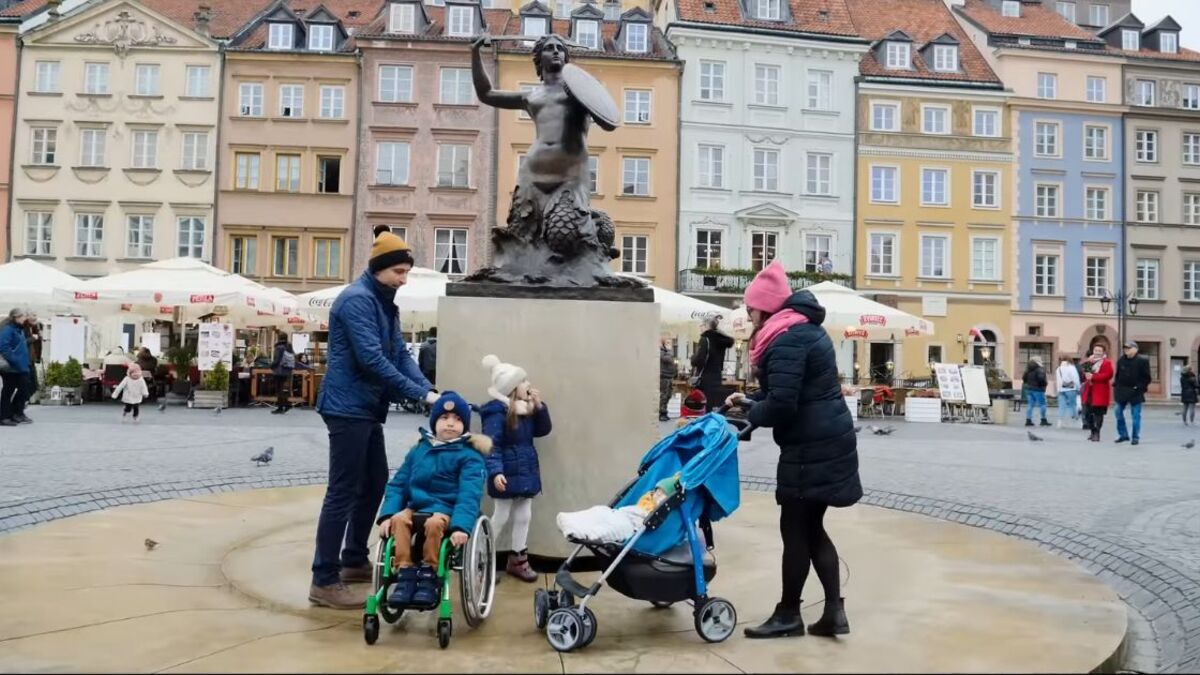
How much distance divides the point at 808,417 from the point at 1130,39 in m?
47.3

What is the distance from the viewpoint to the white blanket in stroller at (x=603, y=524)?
4.24 m

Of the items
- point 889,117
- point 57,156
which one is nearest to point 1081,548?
point 889,117

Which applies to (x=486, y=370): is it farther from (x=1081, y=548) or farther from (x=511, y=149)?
(x=511, y=149)

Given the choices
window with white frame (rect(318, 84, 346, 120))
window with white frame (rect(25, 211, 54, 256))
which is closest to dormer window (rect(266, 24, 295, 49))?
window with white frame (rect(318, 84, 346, 120))

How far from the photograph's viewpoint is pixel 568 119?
6172 millimetres

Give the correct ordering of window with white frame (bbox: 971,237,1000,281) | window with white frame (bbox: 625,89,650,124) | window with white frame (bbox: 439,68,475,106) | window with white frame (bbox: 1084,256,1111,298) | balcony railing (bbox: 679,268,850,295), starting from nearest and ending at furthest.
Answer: balcony railing (bbox: 679,268,850,295)
window with white frame (bbox: 439,68,475,106)
window with white frame (bbox: 625,89,650,124)
window with white frame (bbox: 971,237,1000,281)
window with white frame (bbox: 1084,256,1111,298)

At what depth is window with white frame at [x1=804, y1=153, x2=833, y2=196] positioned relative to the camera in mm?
38750

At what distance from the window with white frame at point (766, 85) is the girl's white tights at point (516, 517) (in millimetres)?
35153

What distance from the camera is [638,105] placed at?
1496 inches

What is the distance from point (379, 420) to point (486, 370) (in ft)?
2.78

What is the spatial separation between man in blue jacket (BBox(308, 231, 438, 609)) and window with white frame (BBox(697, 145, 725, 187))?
34.0 metres

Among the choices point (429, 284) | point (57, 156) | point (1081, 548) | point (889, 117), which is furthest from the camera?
point (889, 117)

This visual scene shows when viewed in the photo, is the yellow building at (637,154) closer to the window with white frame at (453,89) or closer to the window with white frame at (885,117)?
the window with white frame at (453,89)

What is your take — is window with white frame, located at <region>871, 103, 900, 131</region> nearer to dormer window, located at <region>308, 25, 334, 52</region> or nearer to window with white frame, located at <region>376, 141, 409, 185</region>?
window with white frame, located at <region>376, 141, 409, 185</region>
